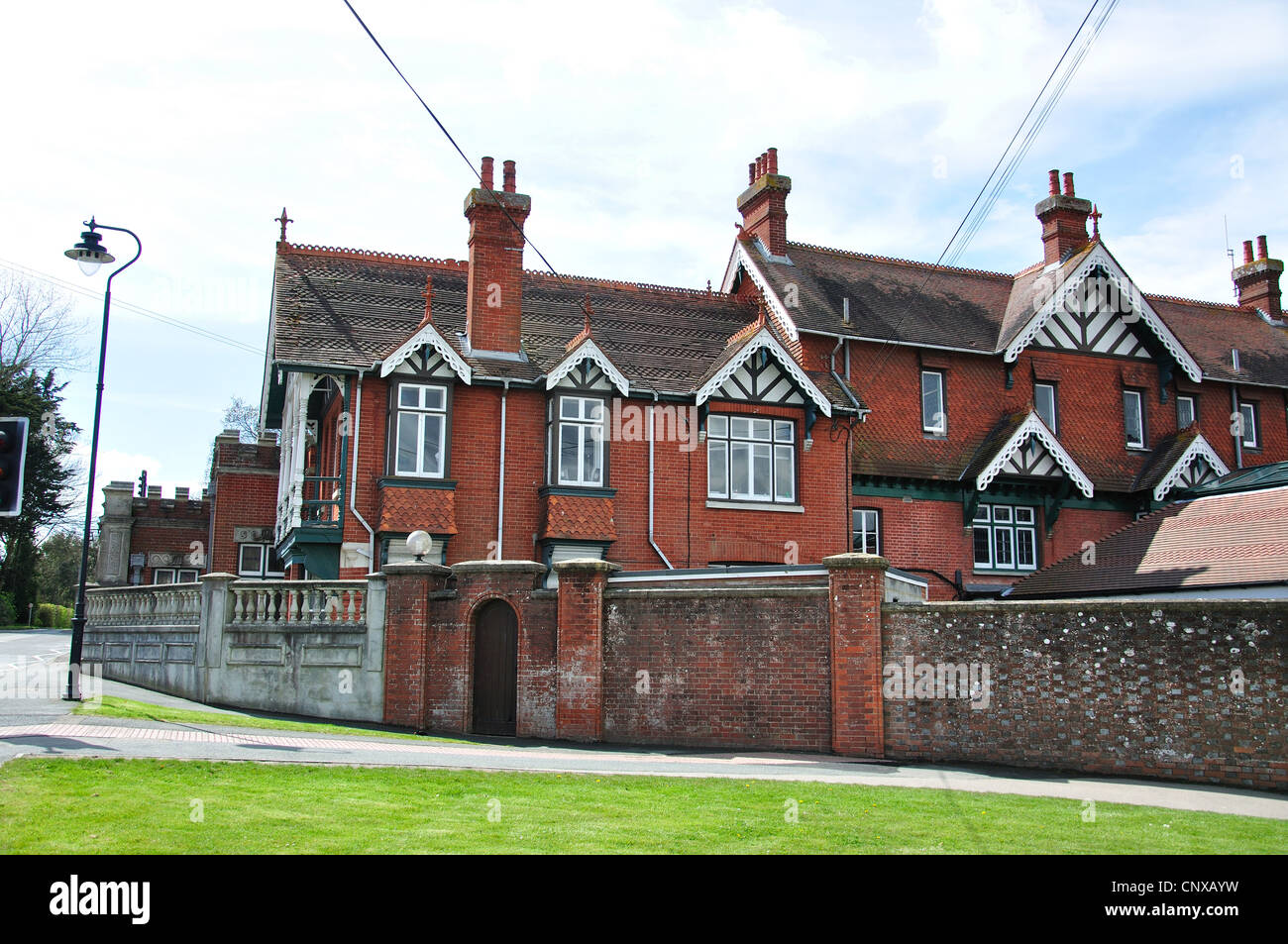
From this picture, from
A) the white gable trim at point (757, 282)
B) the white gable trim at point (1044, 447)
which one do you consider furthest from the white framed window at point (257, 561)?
the white gable trim at point (1044, 447)

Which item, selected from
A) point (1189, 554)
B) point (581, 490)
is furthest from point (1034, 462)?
point (581, 490)

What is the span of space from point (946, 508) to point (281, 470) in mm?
16076

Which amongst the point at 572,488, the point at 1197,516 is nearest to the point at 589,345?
the point at 572,488

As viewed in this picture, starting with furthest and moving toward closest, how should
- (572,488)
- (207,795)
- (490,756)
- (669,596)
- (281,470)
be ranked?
(281,470)
(572,488)
(669,596)
(490,756)
(207,795)

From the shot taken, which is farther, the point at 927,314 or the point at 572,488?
the point at 927,314

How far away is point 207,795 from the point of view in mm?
9555

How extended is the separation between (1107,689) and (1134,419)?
17.4m

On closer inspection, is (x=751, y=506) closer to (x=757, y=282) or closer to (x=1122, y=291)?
(x=757, y=282)

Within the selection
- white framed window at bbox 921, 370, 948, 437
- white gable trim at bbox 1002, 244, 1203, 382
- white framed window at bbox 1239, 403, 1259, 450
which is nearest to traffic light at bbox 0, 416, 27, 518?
white framed window at bbox 921, 370, 948, 437

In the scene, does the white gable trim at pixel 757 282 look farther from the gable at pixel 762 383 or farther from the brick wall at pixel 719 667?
the brick wall at pixel 719 667

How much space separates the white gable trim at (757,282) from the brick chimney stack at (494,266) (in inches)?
258

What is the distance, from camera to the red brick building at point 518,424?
851 inches

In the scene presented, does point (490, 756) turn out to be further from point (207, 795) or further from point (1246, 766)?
point (1246, 766)

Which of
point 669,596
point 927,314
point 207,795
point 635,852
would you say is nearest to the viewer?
point 635,852
